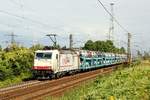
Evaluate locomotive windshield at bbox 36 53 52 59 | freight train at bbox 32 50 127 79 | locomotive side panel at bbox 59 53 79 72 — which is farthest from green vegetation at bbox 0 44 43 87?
locomotive side panel at bbox 59 53 79 72

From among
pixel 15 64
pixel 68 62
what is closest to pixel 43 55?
pixel 15 64

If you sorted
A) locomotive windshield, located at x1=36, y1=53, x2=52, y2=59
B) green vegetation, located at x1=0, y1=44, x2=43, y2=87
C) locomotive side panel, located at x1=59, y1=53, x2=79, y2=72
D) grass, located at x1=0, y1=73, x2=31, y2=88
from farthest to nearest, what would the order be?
locomotive side panel, located at x1=59, y1=53, x2=79, y2=72, locomotive windshield, located at x1=36, y1=53, x2=52, y2=59, green vegetation, located at x1=0, y1=44, x2=43, y2=87, grass, located at x1=0, y1=73, x2=31, y2=88

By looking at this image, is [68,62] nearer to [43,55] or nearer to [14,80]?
[43,55]

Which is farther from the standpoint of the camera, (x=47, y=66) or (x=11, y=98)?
(x=47, y=66)

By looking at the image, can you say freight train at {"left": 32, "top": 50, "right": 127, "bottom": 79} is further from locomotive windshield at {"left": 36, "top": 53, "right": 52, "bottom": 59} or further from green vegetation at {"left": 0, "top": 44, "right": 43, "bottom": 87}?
green vegetation at {"left": 0, "top": 44, "right": 43, "bottom": 87}

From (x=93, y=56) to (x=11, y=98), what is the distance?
39519mm

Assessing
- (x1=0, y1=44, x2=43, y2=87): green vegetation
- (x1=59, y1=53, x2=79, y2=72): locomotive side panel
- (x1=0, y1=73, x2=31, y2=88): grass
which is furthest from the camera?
(x1=59, y1=53, x2=79, y2=72): locomotive side panel

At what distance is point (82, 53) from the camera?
185 ft

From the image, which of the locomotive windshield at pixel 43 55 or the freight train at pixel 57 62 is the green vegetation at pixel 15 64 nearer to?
the freight train at pixel 57 62

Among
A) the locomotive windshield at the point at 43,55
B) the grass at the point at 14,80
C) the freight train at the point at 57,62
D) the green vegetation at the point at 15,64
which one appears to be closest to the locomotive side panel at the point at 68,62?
the freight train at the point at 57,62

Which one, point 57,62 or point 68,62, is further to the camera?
point 68,62

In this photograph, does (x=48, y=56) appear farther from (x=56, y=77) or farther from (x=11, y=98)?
(x=11, y=98)

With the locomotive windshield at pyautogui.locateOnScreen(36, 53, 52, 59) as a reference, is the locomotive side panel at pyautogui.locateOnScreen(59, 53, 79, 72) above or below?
below

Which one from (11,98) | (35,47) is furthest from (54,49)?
(11,98)
